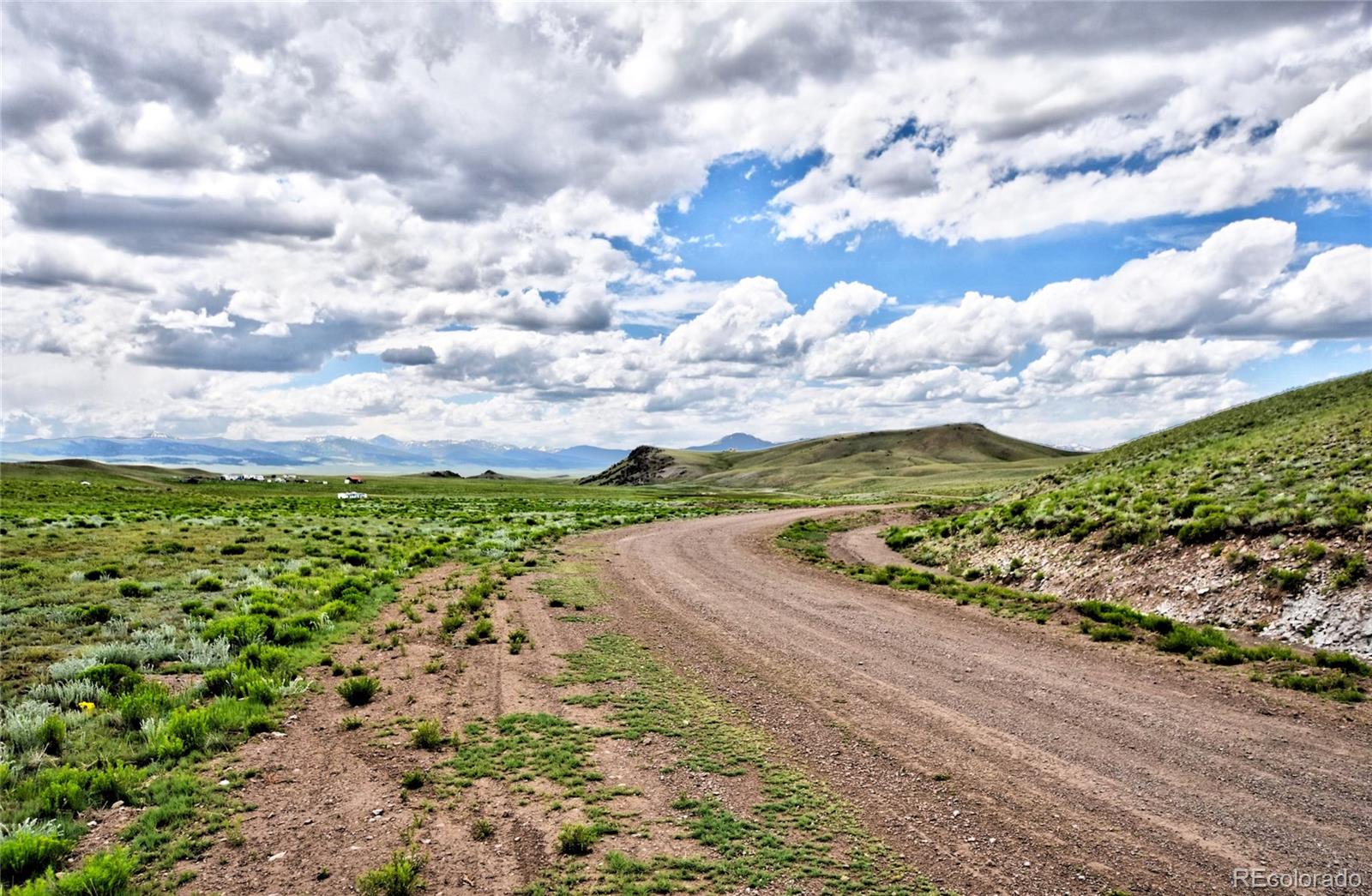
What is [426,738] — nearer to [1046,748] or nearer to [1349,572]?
[1046,748]

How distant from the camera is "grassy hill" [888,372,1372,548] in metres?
19.5

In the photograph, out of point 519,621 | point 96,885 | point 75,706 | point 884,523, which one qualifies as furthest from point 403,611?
point 884,523

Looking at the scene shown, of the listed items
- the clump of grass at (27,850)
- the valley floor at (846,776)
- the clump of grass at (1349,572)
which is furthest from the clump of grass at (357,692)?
the clump of grass at (1349,572)

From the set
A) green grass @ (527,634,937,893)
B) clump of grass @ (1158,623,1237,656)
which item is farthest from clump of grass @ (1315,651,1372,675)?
green grass @ (527,634,937,893)

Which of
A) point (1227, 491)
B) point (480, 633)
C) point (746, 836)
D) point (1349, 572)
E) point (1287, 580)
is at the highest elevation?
point (1227, 491)

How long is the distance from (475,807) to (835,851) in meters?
4.24

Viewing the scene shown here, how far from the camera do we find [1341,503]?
18438mm

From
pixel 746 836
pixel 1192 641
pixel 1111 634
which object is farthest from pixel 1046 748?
pixel 1111 634

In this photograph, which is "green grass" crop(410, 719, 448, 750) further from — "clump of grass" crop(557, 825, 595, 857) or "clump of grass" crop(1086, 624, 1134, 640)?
"clump of grass" crop(1086, 624, 1134, 640)

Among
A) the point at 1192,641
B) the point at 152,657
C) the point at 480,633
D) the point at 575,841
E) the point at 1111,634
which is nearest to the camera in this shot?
the point at 575,841

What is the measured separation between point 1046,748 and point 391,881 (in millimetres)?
8707

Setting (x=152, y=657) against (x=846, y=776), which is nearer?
(x=846, y=776)

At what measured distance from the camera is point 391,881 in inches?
257

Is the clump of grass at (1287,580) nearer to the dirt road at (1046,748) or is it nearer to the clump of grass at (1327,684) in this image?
the clump of grass at (1327,684)
